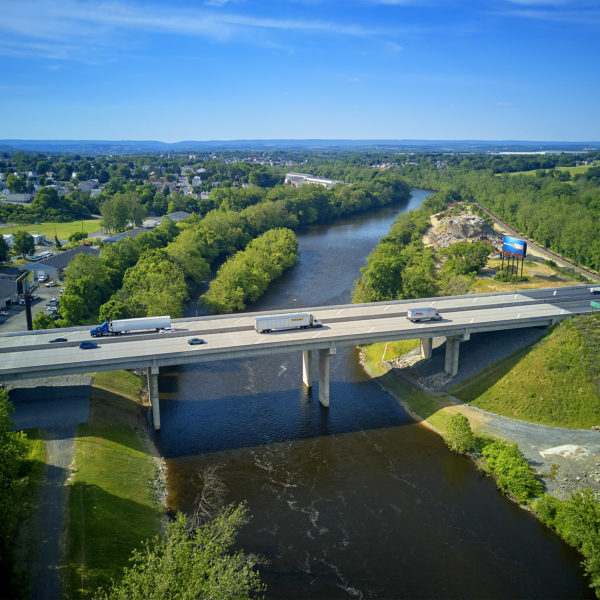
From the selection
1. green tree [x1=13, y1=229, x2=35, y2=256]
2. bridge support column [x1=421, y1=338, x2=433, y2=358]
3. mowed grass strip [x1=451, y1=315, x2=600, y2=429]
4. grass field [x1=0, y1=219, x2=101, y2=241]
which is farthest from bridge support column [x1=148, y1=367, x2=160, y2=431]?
grass field [x1=0, y1=219, x2=101, y2=241]

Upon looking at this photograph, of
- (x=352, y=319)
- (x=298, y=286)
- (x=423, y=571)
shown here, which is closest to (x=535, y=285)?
(x=352, y=319)

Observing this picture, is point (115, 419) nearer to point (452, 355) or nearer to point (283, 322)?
point (283, 322)

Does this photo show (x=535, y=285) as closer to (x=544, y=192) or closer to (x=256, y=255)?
(x=256, y=255)

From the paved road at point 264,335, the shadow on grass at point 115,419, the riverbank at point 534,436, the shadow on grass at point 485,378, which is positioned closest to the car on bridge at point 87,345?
the paved road at point 264,335

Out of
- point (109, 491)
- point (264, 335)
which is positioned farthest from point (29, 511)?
point (264, 335)

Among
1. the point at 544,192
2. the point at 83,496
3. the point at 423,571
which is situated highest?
the point at 544,192

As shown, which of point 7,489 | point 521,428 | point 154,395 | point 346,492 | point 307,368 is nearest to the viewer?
point 7,489

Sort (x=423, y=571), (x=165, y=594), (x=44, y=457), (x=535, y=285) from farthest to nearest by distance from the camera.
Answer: (x=535, y=285) → (x=44, y=457) → (x=423, y=571) → (x=165, y=594)
